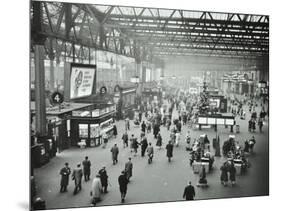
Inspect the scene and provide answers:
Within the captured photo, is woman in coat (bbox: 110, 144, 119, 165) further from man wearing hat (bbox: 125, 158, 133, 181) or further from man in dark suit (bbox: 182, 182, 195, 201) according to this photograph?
man in dark suit (bbox: 182, 182, 195, 201)

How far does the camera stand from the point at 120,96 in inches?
365

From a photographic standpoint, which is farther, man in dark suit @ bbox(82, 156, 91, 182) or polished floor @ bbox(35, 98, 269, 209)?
man in dark suit @ bbox(82, 156, 91, 182)

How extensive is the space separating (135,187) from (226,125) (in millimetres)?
3135

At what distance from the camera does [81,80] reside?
29.1 feet

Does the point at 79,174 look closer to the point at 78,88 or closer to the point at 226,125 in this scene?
the point at 78,88

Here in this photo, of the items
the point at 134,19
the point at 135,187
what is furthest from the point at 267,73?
the point at 135,187

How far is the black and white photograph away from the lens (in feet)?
27.5

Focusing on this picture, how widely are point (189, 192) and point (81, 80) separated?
4.01m

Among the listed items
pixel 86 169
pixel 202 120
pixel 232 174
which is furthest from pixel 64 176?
pixel 232 174

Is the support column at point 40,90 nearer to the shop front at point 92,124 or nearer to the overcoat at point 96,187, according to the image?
the shop front at point 92,124

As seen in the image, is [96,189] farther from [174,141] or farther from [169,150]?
[174,141]

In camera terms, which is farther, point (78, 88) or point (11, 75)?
point (78, 88)

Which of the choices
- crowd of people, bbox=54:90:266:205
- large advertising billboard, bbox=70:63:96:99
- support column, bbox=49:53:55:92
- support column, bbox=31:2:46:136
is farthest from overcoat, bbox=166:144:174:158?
support column, bbox=49:53:55:92

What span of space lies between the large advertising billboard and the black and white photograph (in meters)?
0.03
